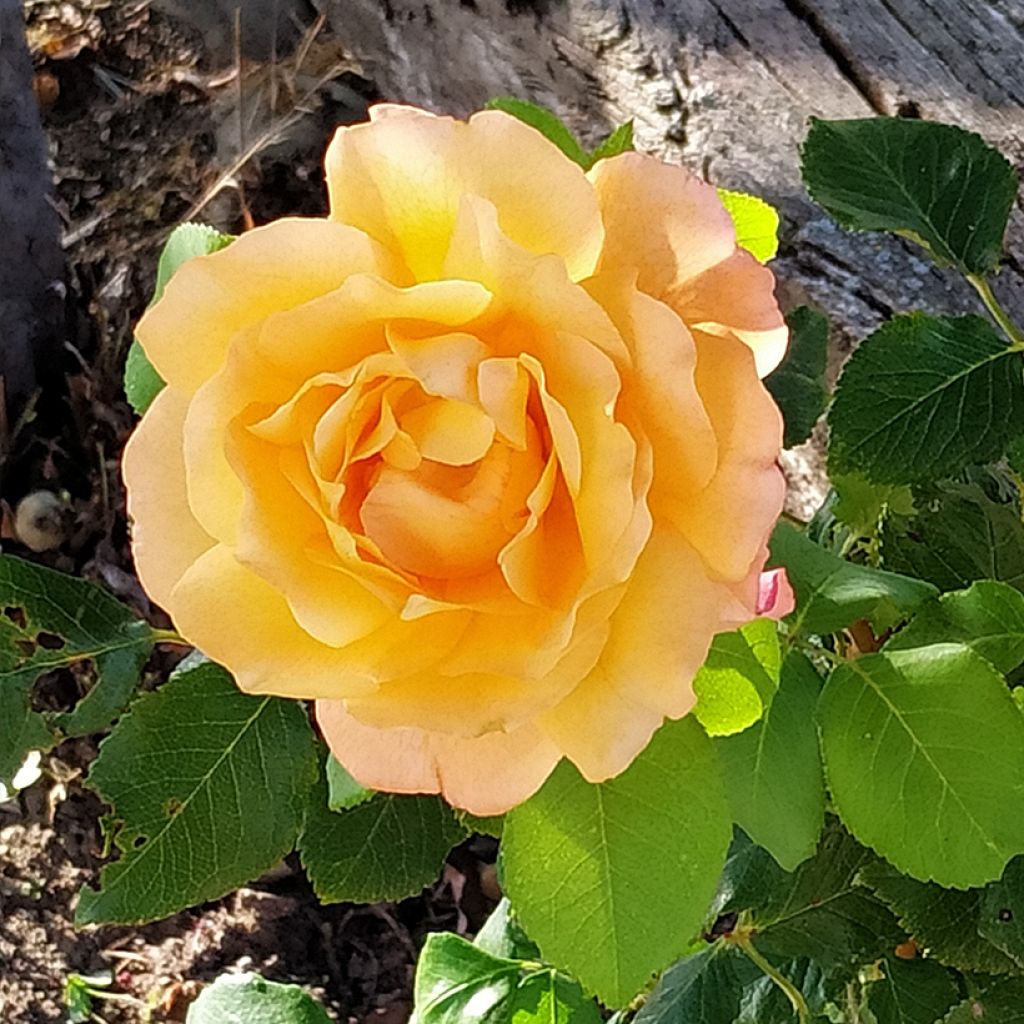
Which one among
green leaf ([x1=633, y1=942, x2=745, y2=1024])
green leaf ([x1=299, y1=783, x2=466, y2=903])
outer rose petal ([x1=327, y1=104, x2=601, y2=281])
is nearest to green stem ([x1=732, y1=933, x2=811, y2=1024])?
green leaf ([x1=633, y1=942, x2=745, y2=1024])

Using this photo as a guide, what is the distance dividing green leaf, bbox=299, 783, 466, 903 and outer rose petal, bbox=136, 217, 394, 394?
1.14 feet

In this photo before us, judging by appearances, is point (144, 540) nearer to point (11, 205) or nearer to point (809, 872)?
point (809, 872)

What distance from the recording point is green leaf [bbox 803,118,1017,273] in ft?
2.49

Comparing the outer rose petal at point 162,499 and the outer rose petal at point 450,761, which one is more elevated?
the outer rose petal at point 162,499

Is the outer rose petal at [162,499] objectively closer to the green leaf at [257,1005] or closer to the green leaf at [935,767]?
the green leaf at [935,767]

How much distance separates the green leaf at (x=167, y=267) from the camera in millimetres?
623

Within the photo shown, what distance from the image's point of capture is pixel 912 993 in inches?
36.4

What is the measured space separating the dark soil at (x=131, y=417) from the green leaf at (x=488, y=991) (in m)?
0.81

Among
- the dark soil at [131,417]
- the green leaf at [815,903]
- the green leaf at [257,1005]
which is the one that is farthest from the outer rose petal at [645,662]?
the dark soil at [131,417]

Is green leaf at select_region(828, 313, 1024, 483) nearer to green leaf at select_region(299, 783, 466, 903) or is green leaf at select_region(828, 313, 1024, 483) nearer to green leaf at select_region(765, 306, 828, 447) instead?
green leaf at select_region(765, 306, 828, 447)

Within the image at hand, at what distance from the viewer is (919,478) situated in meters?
0.74

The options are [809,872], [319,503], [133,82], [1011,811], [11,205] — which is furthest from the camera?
[133,82]

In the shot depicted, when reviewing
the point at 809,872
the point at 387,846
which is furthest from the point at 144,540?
the point at 809,872

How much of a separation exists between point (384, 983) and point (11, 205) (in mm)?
1094
